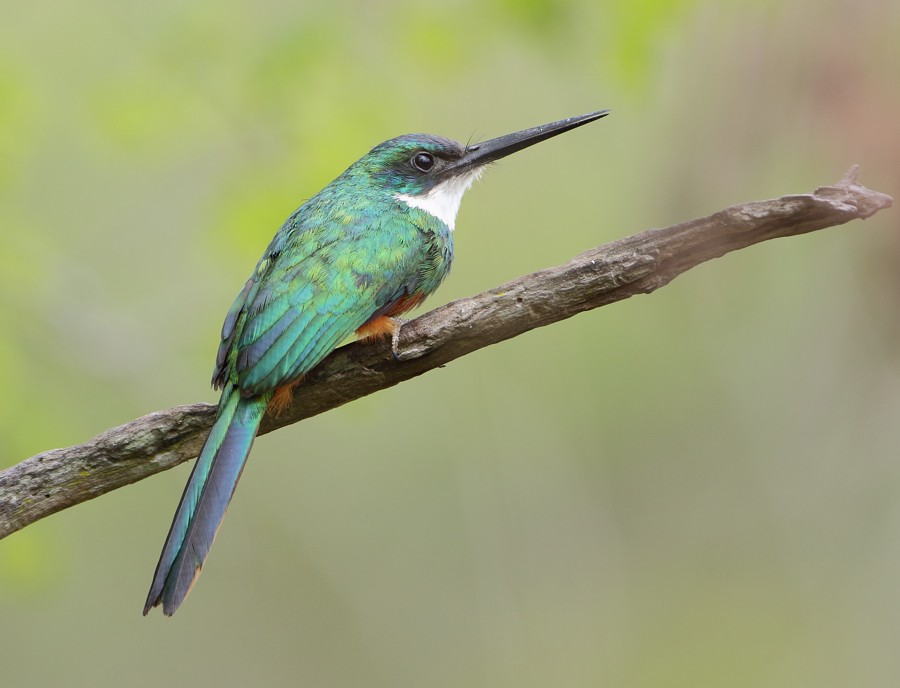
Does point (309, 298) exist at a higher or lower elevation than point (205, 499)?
higher

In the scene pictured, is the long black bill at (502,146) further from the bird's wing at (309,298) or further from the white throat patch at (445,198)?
the bird's wing at (309,298)

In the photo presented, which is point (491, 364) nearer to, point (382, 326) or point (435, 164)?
point (435, 164)

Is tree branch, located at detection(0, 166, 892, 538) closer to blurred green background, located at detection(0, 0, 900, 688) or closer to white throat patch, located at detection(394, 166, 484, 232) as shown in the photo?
blurred green background, located at detection(0, 0, 900, 688)

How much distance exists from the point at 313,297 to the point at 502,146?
104 cm

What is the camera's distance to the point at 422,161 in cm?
338

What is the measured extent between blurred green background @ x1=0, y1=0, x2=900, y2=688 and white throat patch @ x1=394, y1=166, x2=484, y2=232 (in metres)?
0.28

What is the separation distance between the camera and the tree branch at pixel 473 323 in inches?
90.2

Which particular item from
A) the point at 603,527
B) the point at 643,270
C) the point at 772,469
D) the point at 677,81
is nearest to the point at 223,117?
the point at 677,81

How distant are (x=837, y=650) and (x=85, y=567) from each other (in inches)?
155

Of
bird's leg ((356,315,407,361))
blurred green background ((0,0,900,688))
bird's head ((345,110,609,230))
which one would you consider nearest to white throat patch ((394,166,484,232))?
bird's head ((345,110,609,230))

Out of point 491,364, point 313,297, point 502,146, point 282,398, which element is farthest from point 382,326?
point 491,364

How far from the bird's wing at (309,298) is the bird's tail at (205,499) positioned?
7cm

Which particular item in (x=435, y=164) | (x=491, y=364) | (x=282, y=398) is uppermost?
(x=435, y=164)

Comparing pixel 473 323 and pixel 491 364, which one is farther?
pixel 491 364
